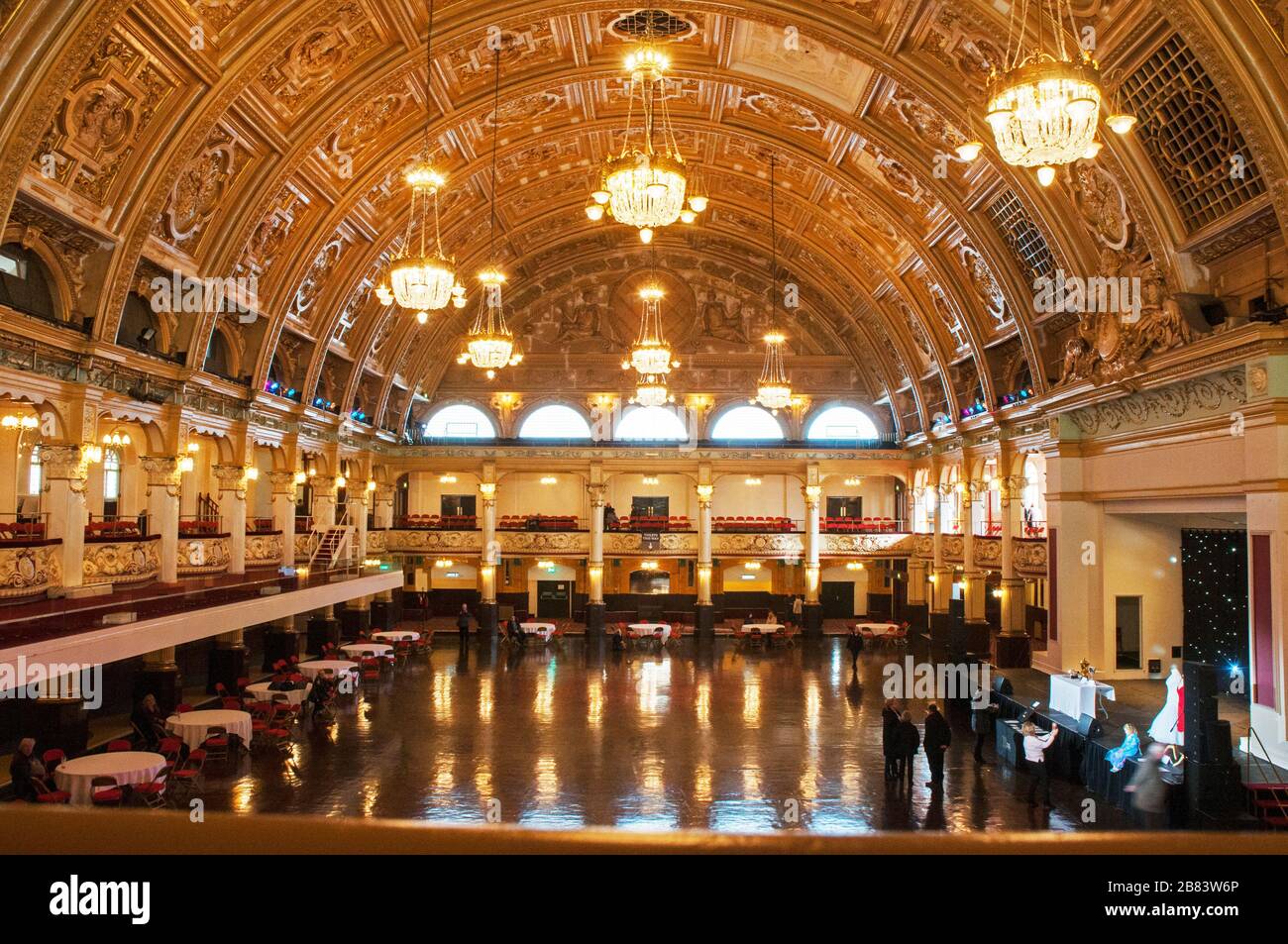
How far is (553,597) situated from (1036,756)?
22.6m

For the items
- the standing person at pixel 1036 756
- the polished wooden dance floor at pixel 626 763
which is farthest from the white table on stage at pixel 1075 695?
the polished wooden dance floor at pixel 626 763

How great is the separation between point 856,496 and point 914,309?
1140 centimetres

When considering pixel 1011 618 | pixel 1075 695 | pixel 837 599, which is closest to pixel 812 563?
pixel 837 599

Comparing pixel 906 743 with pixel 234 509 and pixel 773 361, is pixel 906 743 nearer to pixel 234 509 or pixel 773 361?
pixel 234 509

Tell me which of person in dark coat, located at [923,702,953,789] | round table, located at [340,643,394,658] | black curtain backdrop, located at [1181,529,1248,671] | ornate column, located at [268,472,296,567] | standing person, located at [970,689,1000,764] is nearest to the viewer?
person in dark coat, located at [923,702,953,789]

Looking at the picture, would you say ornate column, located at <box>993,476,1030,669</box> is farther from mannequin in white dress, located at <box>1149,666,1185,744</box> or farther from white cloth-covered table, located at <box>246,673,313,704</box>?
white cloth-covered table, located at <box>246,673,313,704</box>

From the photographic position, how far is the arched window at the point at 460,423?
32.7 metres

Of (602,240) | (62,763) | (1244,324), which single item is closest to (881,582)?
(602,240)

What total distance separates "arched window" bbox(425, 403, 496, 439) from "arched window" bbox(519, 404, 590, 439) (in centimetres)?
150

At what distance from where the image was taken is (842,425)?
1276 inches

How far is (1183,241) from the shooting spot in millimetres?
13375

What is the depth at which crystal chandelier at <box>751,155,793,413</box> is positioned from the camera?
2170 centimetres

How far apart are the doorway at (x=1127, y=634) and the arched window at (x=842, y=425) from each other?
15153 mm

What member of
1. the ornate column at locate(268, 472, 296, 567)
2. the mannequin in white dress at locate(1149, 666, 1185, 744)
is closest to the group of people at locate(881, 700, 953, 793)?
the mannequin in white dress at locate(1149, 666, 1185, 744)
